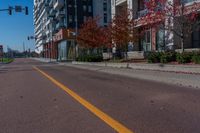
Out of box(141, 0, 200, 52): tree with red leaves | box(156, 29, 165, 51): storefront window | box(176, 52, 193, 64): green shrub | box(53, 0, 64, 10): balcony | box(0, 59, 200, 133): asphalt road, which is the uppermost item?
box(53, 0, 64, 10): balcony

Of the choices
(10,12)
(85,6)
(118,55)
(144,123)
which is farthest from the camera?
(85,6)

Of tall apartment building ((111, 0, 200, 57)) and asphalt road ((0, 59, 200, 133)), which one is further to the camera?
tall apartment building ((111, 0, 200, 57))

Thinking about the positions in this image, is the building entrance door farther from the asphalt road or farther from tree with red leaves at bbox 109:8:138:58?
the asphalt road

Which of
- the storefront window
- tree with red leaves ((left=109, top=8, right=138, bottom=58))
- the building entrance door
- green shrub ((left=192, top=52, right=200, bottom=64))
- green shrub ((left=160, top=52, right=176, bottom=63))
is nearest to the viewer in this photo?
green shrub ((left=192, top=52, right=200, bottom=64))

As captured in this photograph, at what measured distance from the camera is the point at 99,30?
163 ft

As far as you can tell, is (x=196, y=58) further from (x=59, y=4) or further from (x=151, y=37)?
(x=59, y=4)

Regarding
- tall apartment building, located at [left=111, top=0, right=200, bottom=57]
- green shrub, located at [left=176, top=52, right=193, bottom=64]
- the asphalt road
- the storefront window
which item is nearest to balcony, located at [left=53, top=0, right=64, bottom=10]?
tall apartment building, located at [left=111, top=0, right=200, bottom=57]

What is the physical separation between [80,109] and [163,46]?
2816 centimetres

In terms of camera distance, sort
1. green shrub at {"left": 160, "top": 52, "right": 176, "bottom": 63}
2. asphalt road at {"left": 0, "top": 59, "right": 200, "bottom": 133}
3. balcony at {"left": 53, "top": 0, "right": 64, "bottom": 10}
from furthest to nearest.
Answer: balcony at {"left": 53, "top": 0, "right": 64, "bottom": 10} → green shrub at {"left": 160, "top": 52, "right": 176, "bottom": 63} → asphalt road at {"left": 0, "top": 59, "right": 200, "bottom": 133}

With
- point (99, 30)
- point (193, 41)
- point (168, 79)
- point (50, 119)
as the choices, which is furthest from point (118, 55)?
point (50, 119)

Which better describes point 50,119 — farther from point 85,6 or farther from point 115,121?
point 85,6

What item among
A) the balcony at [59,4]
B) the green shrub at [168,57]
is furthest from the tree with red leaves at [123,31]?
the balcony at [59,4]

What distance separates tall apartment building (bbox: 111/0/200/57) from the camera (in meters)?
34.8

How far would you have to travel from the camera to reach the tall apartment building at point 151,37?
34812 mm
